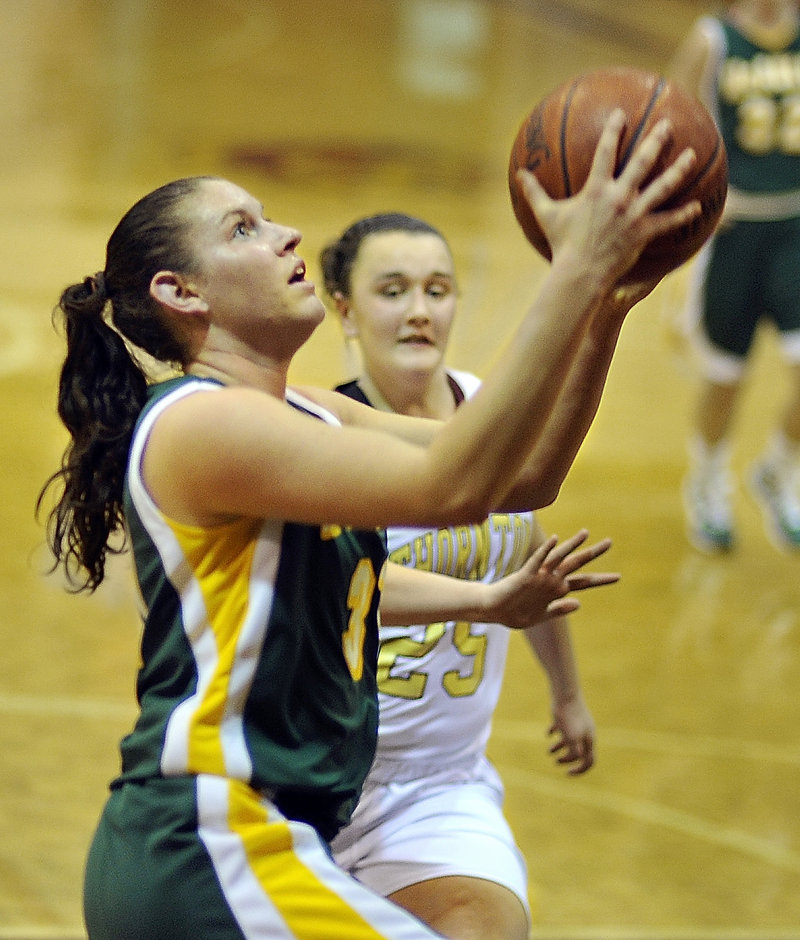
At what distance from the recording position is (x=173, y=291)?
2197 mm

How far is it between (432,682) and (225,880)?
1035mm

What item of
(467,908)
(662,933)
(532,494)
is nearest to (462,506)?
(532,494)

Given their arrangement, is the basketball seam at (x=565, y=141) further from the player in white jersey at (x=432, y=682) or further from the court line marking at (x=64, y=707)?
the court line marking at (x=64, y=707)

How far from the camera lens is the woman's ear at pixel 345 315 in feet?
11.1

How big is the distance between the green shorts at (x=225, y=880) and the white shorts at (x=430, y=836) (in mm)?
616

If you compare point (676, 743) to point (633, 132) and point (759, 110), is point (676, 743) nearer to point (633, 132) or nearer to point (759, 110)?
point (759, 110)

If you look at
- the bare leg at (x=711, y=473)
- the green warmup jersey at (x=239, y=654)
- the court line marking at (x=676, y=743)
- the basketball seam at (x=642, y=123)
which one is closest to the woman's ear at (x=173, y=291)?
the green warmup jersey at (x=239, y=654)

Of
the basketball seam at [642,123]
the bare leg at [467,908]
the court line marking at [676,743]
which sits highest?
the basketball seam at [642,123]

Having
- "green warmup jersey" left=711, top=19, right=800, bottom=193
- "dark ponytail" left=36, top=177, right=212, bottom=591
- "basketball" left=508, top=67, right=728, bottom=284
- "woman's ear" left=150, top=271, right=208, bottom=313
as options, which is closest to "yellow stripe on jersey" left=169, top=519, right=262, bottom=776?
"dark ponytail" left=36, top=177, right=212, bottom=591

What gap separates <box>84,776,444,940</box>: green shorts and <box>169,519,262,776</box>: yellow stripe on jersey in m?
0.05

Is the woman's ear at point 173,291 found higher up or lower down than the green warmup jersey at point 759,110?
lower down

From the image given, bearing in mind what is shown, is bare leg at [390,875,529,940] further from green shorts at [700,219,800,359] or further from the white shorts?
green shorts at [700,219,800,359]

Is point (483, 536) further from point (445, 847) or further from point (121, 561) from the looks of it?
point (121, 561)

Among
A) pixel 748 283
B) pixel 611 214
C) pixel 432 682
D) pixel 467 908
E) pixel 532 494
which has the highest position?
pixel 611 214
